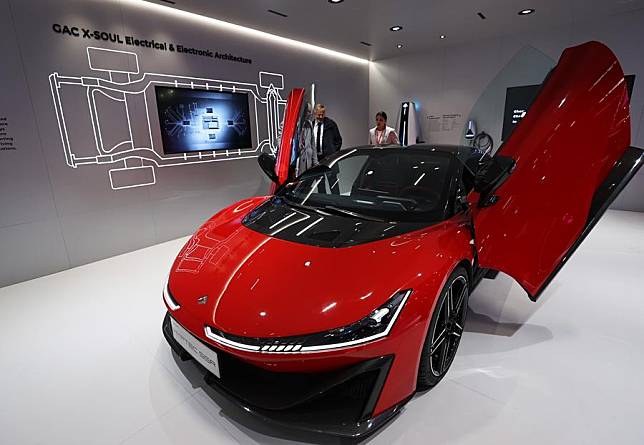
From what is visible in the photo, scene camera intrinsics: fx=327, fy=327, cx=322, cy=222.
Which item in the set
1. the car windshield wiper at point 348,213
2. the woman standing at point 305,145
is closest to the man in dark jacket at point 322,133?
the woman standing at point 305,145

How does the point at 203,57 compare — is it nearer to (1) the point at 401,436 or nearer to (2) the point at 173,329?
(2) the point at 173,329

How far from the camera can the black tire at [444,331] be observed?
4.50 ft

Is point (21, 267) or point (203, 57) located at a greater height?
point (203, 57)

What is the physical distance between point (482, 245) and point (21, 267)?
3.82 meters

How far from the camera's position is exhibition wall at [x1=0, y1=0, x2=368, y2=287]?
2875 mm

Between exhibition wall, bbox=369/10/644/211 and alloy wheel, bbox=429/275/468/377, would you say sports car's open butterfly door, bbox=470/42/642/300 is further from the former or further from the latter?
exhibition wall, bbox=369/10/644/211

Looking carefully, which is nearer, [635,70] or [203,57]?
[203,57]

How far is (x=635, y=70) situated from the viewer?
176 inches

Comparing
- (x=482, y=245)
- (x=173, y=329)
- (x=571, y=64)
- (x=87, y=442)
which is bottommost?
(x=87, y=442)

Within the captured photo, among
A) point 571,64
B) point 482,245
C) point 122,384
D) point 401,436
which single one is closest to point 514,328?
point 482,245

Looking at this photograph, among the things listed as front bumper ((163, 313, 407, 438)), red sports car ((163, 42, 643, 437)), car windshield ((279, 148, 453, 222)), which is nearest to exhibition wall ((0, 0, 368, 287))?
red sports car ((163, 42, 643, 437))

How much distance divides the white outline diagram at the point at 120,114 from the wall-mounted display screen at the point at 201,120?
0.28 ft

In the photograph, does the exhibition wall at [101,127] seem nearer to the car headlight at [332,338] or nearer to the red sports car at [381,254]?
the red sports car at [381,254]

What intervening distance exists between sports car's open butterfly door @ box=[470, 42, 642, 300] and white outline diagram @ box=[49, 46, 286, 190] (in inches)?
94.0
